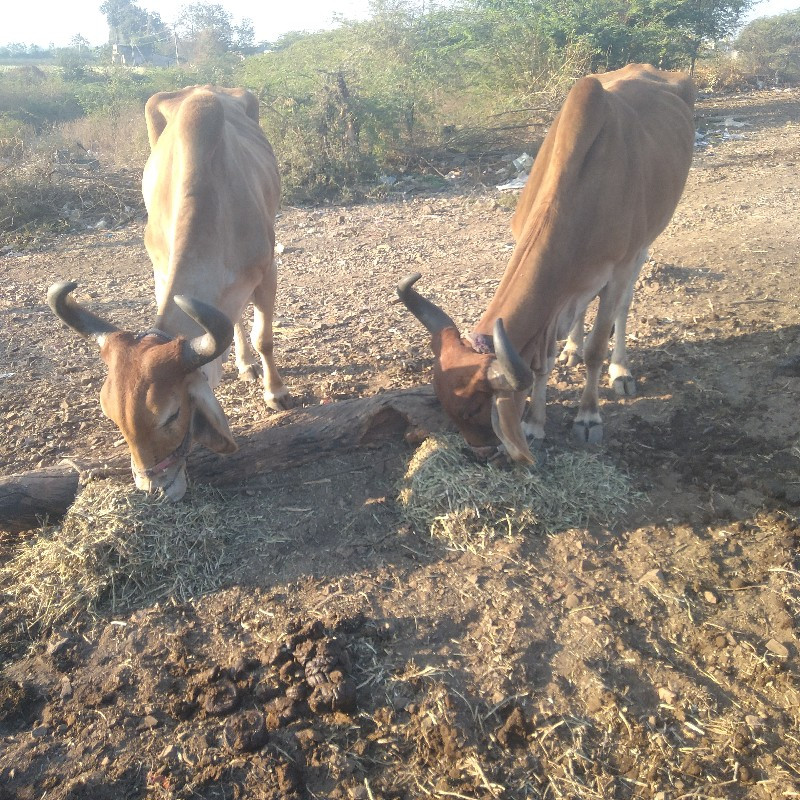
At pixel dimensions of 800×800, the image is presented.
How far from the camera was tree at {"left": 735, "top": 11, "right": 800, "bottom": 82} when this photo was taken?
21.1 metres

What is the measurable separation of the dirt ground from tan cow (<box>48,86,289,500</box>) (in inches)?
25.7

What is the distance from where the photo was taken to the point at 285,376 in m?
5.88

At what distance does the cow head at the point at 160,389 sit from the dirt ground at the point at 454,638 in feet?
2.09

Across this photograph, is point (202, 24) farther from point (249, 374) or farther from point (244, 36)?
point (249, 374)

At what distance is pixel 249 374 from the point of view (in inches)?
232

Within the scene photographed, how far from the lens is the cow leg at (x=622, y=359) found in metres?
5.31

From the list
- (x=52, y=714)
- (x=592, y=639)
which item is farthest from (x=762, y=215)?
(x=52, y=714)

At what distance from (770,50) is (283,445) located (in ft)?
78.6

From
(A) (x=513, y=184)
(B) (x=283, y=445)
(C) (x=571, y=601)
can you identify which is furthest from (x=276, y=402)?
(A) (x=513, y=184)

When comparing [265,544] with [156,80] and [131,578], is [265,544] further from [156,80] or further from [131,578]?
[156,80]

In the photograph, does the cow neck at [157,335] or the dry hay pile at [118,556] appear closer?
the dry hay pile at [118,556]

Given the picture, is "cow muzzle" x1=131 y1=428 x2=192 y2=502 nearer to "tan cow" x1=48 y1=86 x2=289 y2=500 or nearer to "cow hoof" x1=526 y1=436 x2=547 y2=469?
"tan cow" x1=48 y1=86 x2=289 y2=500

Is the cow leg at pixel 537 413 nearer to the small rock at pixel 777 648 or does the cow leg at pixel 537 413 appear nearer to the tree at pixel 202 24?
the small rock at pixel 777 648

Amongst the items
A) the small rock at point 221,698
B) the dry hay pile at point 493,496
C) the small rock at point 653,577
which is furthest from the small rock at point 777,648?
the small rock at point 221,698
